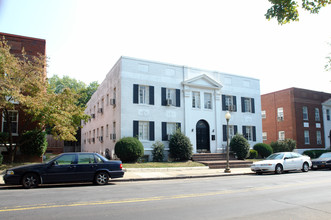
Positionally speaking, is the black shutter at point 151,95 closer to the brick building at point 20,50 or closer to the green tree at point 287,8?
the brick building at point 20,50

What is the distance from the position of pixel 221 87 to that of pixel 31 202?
2082 centimetres

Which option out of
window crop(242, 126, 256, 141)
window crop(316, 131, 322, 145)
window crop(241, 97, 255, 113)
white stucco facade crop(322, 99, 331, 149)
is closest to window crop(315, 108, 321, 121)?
white stucco facade crop(322, 99, 331, 149)

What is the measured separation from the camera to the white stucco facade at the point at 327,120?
34.4 metres

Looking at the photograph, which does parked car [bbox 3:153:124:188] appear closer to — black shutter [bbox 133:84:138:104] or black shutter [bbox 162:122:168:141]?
black shutter [bbox 133:84:138:104]

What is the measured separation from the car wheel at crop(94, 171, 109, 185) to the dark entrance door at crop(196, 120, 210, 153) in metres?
13.2

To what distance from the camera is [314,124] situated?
3356cm

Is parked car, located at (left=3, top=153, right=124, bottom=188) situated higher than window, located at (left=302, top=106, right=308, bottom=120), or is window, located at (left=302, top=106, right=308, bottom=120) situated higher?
window, located at (left=302, top=106, right=308, bottom=120)

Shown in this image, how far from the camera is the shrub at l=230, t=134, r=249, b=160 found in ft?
77.7

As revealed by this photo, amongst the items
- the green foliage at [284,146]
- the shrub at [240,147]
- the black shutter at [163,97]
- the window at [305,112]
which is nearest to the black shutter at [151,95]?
the black shutter at [163,97]

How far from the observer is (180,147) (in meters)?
21.2

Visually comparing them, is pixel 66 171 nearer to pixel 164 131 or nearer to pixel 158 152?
pixel 158 152

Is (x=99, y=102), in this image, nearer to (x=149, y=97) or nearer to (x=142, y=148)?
(x=149, y=97)

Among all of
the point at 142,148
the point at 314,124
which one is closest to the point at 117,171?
the point at 142,148

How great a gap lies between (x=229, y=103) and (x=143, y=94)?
9.24 meters
